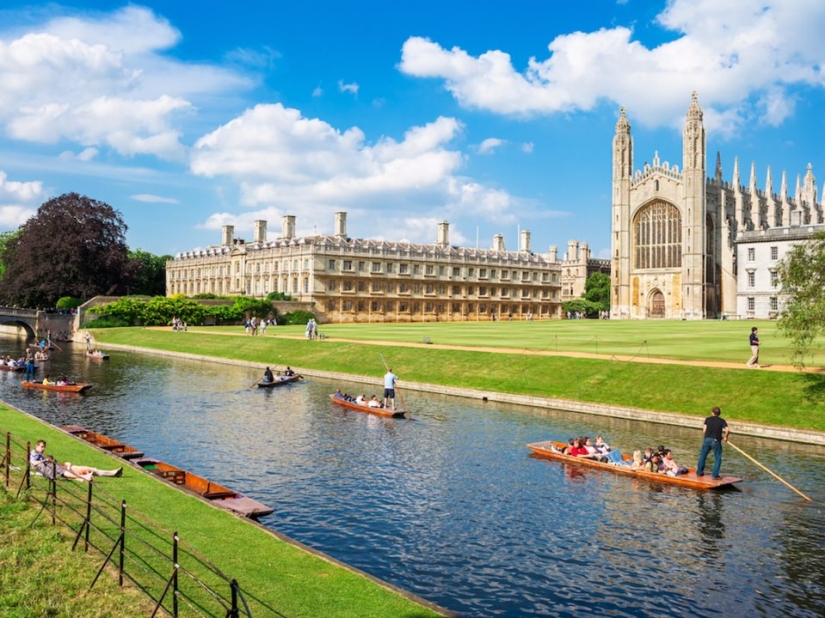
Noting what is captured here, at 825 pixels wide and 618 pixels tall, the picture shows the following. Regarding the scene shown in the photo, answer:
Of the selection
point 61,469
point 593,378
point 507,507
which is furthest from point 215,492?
point 593,378

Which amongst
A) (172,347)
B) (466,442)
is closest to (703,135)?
(172,347)

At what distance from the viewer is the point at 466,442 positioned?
25.3 m

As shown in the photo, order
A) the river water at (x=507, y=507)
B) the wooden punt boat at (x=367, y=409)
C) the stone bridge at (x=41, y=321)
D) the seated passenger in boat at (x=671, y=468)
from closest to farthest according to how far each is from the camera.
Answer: the river water at (x=507, y=507)
the seated passenger in boat at (x=671, y=468)
the wooden punt boat at (x=367, y=409)
the stone bridge at (x=41, y=321)

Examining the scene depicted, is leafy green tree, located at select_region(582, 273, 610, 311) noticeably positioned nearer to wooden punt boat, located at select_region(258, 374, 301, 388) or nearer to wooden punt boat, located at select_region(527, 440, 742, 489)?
wooden punt boat, located at select_region(258, 374, 301, 388)

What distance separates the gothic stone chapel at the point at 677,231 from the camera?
361 feet

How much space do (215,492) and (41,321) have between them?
239 ft

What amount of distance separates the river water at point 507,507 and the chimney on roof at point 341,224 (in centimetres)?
7398

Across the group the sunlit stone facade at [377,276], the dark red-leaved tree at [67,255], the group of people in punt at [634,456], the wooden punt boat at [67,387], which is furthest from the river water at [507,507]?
the sunlit stone facade at [377,276]

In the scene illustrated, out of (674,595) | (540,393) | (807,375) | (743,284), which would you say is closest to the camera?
(674,595)

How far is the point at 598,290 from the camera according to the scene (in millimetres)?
136625

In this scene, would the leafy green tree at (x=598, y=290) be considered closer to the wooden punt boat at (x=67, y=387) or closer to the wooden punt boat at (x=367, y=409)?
the wooden punt boat at (x=367, y=409)

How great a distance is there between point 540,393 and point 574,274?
417ft

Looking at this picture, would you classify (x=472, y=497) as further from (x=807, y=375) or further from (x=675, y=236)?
(x=675, y=236)

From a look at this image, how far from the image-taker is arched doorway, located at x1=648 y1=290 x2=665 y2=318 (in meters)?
115
